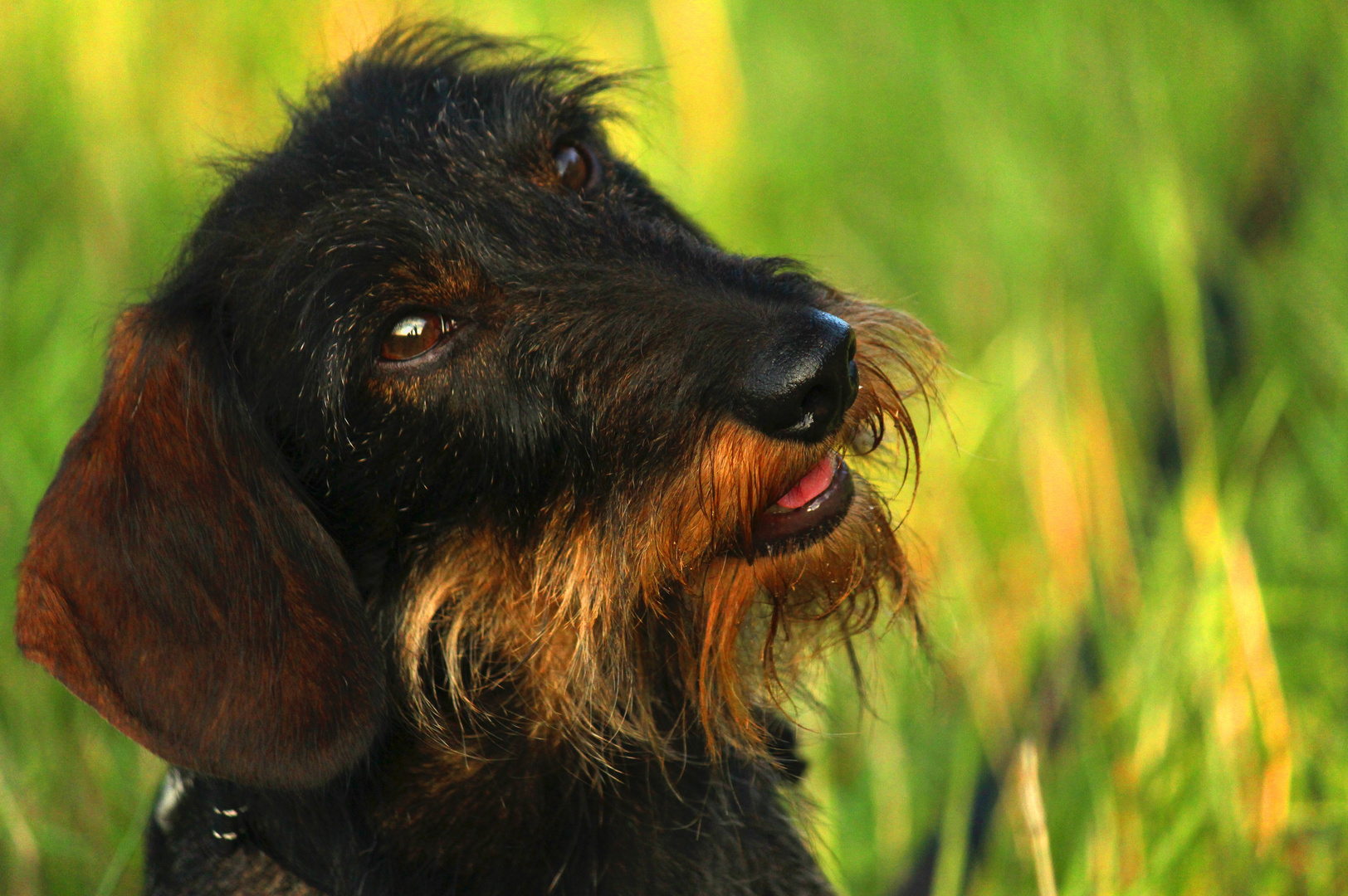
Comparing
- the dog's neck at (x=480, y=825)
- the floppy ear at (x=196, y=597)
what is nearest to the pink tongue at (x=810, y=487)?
the dog's neck at (x=480, y=825)

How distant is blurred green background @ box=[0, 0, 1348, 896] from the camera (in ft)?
9.00

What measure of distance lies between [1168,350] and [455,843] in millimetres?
2936

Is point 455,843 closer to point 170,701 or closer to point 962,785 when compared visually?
point 170,701

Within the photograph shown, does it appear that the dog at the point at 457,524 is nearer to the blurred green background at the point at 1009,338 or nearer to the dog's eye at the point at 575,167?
the dog's eye at the point at 575,167

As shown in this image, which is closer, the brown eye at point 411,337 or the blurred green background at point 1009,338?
the brown eye at point 411,337

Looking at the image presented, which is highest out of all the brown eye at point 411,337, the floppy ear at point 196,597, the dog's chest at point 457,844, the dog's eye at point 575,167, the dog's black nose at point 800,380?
the dog's eye at point 575,167

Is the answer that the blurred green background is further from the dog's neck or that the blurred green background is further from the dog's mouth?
the dog's mouth

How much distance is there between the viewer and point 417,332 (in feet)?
6.52

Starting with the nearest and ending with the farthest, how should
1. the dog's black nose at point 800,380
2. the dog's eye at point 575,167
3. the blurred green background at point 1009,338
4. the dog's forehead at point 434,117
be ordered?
the dog's black nose at point 800,380 < the dog's forehead at point 434,117 < the dog's eye at point 575,167 < the blurred green background at point 1009,338

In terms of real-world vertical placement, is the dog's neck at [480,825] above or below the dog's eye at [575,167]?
below

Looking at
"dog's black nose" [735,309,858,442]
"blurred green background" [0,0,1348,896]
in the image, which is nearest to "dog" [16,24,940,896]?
"dog's black nose" [735,309,858,442]

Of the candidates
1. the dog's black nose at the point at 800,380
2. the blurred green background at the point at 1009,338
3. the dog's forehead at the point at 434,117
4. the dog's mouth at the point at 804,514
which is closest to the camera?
the dog's black nose at the point at 800,380

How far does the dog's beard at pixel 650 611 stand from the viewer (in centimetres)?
195

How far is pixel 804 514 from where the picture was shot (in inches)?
76.6
